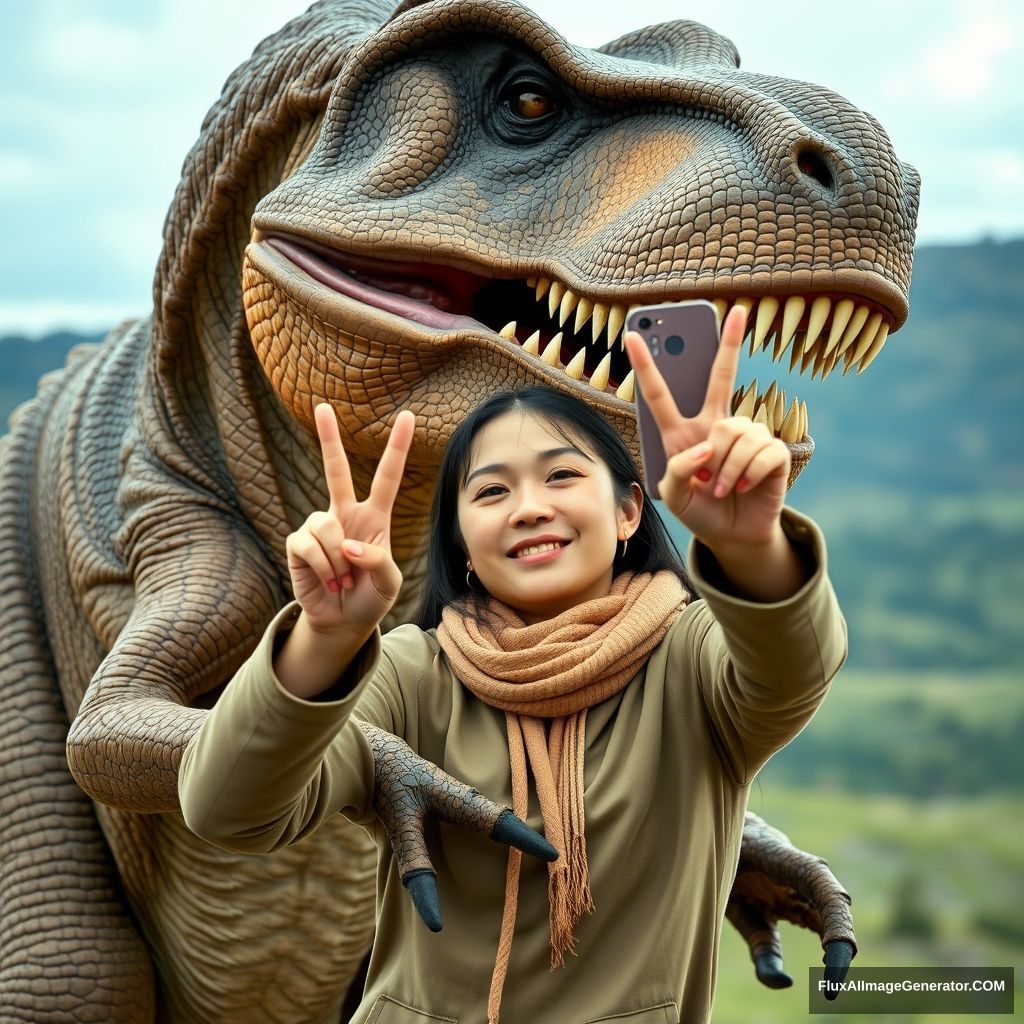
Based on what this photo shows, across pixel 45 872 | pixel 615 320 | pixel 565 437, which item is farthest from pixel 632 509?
pixel 45 872

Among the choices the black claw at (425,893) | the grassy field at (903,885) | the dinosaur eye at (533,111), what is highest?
the grassy field at (903,885)

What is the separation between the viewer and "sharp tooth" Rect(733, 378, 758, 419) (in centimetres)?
174

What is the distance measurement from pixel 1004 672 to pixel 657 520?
71.5 ft

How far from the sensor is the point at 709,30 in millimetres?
2275

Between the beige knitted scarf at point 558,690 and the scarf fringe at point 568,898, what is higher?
the beige knitted scarf at point 558,690

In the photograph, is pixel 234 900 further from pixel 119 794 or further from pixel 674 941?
pixel 674 941

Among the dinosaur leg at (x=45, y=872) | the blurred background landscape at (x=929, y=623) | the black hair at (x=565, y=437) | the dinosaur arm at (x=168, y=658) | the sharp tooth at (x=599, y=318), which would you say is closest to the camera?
the black hair at (x=565, y=437)

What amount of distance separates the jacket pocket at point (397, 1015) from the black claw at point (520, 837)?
0.19m

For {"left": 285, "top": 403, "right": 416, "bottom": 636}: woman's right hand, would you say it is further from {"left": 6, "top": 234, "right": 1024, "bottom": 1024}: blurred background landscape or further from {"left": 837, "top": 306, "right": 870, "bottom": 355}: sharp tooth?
{"left": 6, "top": 234, "right": 1024, "bottom": 1024}: blurred background landscape

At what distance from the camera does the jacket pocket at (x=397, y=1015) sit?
1522 mm

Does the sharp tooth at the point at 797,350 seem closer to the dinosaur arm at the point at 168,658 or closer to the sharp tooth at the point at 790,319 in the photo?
the sharp tooth at the point at 790,319

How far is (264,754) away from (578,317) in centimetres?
71

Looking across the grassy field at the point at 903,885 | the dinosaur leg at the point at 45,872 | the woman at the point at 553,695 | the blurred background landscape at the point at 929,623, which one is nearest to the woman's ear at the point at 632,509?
the woman at the point at 553,695

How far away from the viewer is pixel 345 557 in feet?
4.41
